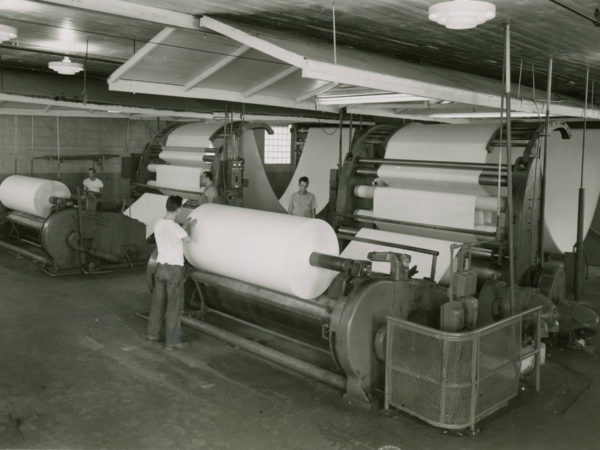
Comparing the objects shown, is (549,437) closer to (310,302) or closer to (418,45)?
(310,302)

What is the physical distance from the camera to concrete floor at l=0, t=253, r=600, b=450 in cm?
350

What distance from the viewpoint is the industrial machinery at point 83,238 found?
7719 mm

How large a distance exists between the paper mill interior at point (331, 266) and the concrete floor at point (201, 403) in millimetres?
20

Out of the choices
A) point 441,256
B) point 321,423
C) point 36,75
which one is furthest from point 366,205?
point 36,75

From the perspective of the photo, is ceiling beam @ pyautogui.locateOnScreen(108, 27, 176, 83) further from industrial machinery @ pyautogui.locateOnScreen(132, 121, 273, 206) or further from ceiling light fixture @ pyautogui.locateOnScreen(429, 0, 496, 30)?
industrial machinery @ pyautogui.locateOnScreen(132, 121, 273, 206)

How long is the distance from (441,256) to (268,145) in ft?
28.0

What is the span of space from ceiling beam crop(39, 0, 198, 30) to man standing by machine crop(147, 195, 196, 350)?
1.48 metres

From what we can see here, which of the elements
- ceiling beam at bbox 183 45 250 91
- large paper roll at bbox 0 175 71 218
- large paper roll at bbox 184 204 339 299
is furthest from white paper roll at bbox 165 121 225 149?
large paper roll at bbox 184 204 339 299

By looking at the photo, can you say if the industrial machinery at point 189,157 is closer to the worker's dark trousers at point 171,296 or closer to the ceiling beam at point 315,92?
the ceiling beam at point 315,92

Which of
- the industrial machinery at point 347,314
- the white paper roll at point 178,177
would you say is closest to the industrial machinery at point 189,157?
the white paper roll at point 178,177

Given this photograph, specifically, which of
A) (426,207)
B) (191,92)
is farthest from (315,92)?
(426,207)

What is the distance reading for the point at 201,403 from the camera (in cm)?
398

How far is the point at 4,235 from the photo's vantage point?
9781mm

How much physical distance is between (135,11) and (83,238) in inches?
190
